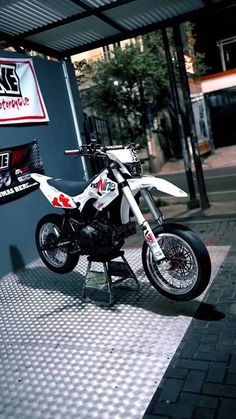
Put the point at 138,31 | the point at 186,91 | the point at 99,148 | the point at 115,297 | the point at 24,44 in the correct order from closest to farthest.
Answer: the point at 99,148 → the point at 115,297 → the point at 24,44 → the point at 138,31 → the point at 186,91

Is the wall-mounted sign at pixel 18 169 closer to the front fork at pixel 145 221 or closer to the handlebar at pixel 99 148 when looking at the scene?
the handlebar at pixel 99 148

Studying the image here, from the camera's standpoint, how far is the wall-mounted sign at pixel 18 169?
523cm

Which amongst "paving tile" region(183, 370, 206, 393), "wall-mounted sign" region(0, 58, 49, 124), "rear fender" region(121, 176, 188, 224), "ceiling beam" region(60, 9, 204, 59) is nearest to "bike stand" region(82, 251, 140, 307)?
"rear fender" region(121, 176, 188, 224)

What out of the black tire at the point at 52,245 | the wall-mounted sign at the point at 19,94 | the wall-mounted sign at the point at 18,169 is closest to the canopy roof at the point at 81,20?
the wall-mounted sign at the point at 19,94

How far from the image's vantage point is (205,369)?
8.97 ft

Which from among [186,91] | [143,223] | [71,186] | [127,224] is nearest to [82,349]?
[143,223]

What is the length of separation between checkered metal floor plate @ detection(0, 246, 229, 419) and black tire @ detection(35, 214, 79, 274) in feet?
0.74

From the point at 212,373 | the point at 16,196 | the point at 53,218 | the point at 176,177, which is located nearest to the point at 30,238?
the point at 16,196

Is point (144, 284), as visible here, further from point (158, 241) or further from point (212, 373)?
point (212, 373)

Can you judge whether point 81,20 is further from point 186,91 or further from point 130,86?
point 130,86

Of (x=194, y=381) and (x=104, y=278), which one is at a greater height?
(x=104, y=278)

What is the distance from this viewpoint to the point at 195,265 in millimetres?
3414

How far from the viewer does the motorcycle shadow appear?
360 cm

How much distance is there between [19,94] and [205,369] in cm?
438
